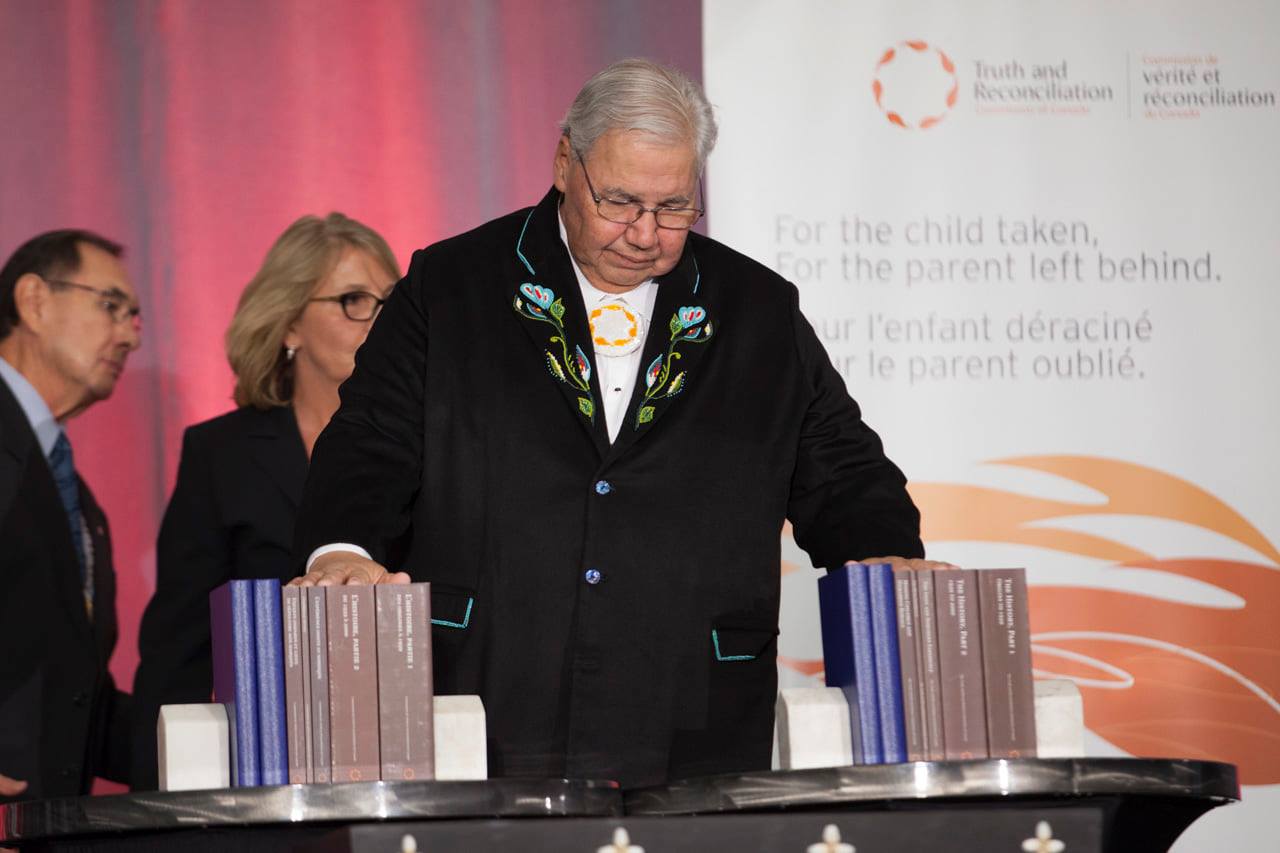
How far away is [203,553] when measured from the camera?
12.6ft

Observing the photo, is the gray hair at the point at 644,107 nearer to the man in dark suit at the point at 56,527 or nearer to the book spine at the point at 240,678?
the book spine at the point at 240,678

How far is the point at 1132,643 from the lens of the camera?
4508 mm

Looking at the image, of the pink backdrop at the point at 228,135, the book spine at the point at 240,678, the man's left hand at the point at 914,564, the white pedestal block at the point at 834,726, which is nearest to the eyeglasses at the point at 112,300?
the pink backdrop at the point at 228,135

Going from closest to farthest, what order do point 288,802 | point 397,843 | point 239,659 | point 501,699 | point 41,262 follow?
point 397,843 < point 288,802 < point 239,659 < point 501,699 < point 41,262

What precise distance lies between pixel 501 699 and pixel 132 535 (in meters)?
2.23

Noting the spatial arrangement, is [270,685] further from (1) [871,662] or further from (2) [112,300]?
(2) [112,300]

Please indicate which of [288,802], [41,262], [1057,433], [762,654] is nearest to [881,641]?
[762,654]

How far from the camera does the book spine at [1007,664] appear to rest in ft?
6.98

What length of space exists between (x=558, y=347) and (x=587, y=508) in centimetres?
26

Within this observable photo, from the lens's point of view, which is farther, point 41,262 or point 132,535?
point 132,535

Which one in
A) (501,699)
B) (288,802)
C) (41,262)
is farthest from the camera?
(41,262)

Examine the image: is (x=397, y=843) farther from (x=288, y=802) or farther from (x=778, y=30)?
(x=778, y=30)

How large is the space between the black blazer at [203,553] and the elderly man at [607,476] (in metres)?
1.15

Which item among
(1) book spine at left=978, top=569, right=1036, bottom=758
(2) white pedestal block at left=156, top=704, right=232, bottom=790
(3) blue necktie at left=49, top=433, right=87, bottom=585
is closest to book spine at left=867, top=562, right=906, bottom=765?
(1) book spine at left=978, top=569, right=1036, bottom=758
